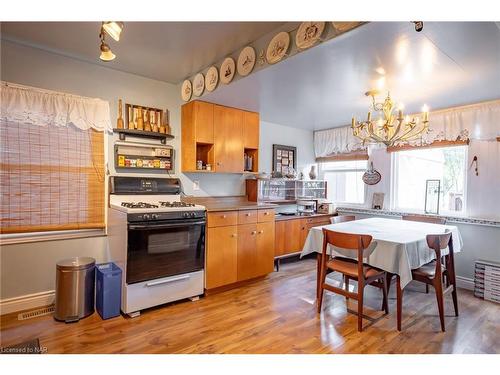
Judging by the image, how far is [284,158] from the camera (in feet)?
15.3

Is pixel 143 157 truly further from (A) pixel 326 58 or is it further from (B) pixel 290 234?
(B) pixel 290 234

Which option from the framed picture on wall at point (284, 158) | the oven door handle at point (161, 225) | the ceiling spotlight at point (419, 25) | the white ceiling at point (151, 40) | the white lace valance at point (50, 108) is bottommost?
the oven door handle at point (161, 225)

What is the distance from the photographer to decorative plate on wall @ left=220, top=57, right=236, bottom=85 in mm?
2474

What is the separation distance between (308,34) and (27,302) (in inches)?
128

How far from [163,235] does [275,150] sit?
98.5 inches

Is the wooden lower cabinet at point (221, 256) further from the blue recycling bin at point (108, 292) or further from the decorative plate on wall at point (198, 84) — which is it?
the decorative plate on wall at point (198, 84)

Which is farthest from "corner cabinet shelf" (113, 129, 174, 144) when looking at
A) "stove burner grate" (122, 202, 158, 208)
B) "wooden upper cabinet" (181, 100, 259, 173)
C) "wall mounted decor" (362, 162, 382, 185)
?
"wall mounted decor" (362, 162, 382, 185)

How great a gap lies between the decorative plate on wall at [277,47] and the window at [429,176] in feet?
9.54

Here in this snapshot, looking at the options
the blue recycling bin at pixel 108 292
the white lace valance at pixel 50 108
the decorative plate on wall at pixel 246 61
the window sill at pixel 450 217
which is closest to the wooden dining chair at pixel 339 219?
the window sill at pixel 450 217

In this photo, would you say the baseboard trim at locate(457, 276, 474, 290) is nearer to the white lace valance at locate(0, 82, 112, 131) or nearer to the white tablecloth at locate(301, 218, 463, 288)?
the white tablecloth at locate(301, 218, 463, 288)

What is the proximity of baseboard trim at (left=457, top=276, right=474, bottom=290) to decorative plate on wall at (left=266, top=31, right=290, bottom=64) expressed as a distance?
11.0 ft

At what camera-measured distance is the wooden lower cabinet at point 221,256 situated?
2.92 m

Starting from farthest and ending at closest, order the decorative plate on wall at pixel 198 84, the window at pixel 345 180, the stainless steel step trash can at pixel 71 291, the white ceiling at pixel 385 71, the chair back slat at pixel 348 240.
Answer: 1. the window at pixel 345 180
2. the decorative plate on wall at pixel 198 84
3. the stainless steel step trash can at pixel 71 291
4. the chair back slat at pixel 348 240
5. the white ceiling at pixel 385 71

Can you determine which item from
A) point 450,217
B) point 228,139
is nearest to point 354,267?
point 450,217
